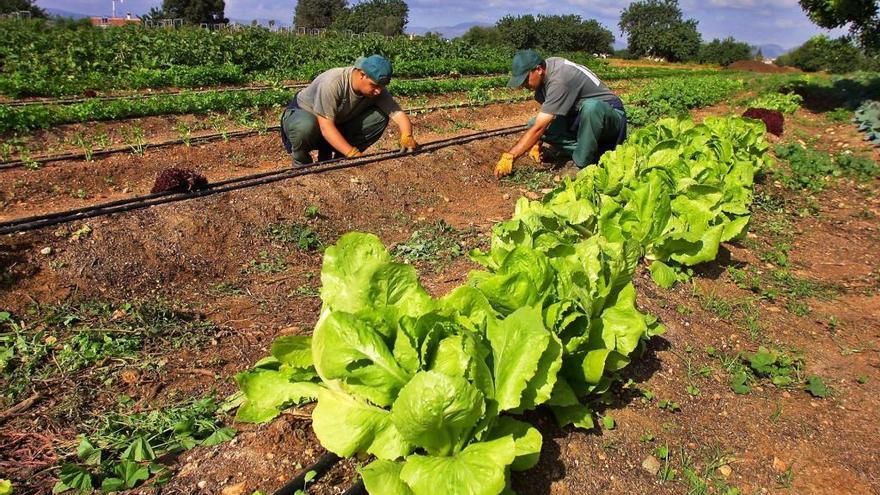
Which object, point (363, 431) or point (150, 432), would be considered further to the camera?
point (150, 432)

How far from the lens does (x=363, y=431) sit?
2.17m

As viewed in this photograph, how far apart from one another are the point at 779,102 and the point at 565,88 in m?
11.3

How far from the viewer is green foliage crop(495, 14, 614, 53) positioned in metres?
71.1

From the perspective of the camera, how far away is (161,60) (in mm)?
18125

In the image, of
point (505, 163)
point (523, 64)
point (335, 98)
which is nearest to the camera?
point (335, 98)

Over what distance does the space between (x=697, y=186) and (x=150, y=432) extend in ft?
14.5

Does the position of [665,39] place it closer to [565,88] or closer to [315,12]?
[315,12]

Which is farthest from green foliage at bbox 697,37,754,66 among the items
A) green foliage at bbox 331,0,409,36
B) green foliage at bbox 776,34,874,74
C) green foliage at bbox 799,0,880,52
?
green foliage at bbox 799,0,880,52

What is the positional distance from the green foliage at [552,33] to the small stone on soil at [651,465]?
71.2 meters

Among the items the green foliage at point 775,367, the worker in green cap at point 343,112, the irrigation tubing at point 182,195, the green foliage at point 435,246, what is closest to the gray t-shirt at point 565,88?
the worker in green cap at point 343,112

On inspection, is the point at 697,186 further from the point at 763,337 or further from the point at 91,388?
the point at 91,388

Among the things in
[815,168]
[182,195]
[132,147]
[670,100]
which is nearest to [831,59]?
[670,100]

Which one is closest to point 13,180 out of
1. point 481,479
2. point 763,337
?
point 481,479

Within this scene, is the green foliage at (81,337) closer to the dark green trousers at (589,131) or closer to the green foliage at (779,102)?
the dark green trousers at (589,131)
